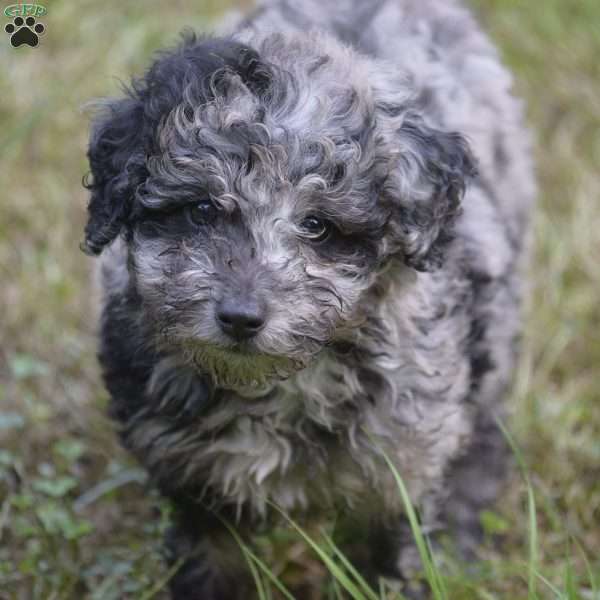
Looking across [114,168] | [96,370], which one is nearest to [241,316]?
[114,168]

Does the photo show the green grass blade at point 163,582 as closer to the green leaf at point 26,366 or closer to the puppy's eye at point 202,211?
the green leaf at point 26,366

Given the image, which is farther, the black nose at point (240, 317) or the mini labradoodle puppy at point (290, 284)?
the mini labradoodle puppy at point (290, 284)

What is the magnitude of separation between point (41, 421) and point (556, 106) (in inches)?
156

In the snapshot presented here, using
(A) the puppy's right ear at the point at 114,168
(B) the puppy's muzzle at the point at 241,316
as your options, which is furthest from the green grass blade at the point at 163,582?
(B) the puppy's muzzle at the point at 241,316

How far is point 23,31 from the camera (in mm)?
5125

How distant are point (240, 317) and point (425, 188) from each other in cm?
82

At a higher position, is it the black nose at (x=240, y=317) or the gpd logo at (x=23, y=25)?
the black nose at (x=240, y=317)

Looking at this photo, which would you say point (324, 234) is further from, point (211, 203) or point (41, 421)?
point (41, 421)

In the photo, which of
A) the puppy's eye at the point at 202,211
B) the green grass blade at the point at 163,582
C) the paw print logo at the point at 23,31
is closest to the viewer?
the puppy's eye at the point at 202,211

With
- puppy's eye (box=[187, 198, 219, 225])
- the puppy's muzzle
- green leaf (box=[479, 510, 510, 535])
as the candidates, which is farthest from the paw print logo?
green leaf (box=[479, 510, 510, 535])

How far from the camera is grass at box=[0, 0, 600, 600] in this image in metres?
4.39

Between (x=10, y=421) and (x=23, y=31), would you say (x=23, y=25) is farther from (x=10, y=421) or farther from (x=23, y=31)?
(x=10, y=421)

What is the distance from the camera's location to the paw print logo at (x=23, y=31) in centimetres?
470

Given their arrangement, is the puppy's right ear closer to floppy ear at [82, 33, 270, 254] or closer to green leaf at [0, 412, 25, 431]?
floppy ear at [82, 33, 270, 254]
